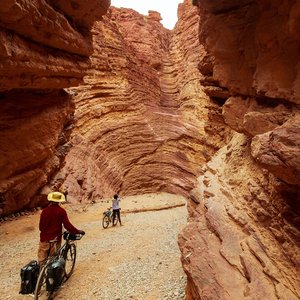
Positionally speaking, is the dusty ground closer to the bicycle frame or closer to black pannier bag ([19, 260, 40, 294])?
the bicycle frame

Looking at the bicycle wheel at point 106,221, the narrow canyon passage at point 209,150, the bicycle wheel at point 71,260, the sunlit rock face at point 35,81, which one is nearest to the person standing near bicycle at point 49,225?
the bicycle wheel at point 71,260

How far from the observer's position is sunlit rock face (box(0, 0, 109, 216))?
866 cm

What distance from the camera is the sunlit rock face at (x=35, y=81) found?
8656 millimetres

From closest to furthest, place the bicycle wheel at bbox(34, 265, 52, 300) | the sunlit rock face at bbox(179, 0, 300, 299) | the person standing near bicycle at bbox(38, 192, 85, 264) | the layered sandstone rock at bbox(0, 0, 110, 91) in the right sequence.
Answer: the sunlit rock face at bbox(179, 0, 300, 299)
the bicycle wheel at bbox(34, 265, 52, 300)
the person standing near bicycle at bbox(38, 192, 85, 264)
the layered sandstone rock at bbox(0, 0, 110, 91)

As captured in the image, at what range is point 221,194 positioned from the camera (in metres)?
7.28

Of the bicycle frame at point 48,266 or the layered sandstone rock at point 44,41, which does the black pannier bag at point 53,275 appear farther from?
the layered sandstone rock at point 44,41

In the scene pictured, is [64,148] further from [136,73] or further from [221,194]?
[136,73]

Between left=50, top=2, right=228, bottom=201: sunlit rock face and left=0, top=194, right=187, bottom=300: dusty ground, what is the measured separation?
22.7 feet

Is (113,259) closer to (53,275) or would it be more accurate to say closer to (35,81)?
(53,275)

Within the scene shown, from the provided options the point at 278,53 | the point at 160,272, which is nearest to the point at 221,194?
the point at 160,272

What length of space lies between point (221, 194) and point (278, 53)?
3.47 meters

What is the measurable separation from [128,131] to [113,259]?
20.2 m

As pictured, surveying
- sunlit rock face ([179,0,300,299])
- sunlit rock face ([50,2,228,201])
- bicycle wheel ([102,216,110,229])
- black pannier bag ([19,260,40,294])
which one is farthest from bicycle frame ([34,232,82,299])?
sunlit rock face ([50,2,228,201])

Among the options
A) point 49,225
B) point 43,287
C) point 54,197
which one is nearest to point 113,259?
point 43,287
